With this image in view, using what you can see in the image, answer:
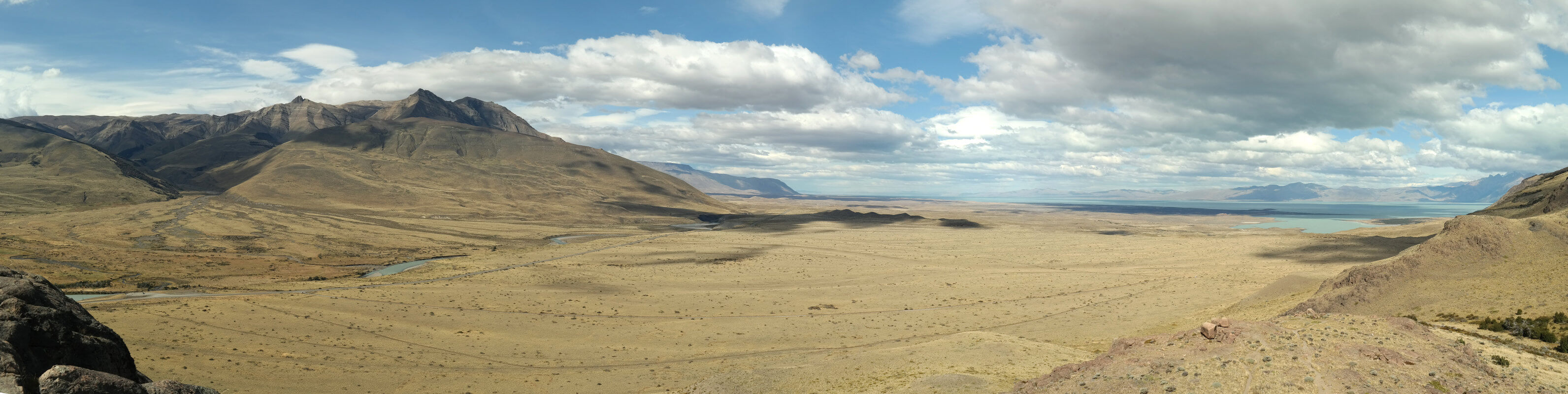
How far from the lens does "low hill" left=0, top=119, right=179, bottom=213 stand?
13200 centimetres

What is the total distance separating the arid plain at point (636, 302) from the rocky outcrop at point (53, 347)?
43.0 feet

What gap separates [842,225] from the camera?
165m

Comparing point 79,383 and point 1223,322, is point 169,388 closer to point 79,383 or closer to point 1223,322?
point 79,383

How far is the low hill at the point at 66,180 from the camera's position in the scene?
132 m

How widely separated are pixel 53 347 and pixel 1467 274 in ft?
176

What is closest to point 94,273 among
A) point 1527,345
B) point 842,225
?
point 1527,345

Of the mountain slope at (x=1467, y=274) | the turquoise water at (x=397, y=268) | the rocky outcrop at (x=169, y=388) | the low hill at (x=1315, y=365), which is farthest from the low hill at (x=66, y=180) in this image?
the mountain slope at (x=1467, y=274)

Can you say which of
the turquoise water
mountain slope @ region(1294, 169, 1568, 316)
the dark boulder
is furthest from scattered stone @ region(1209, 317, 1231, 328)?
the turquoise water

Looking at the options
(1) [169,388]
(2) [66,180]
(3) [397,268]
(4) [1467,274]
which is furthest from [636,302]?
(2) [66,180]

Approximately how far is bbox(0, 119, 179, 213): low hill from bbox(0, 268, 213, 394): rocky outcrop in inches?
5687

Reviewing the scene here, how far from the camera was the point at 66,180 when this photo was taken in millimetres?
154250

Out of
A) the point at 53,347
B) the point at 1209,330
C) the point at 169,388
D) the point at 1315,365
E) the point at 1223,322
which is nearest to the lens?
the point at 169,388

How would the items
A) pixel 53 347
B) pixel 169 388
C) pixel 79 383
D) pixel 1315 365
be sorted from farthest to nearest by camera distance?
1. pixel 1315 365
2. pixel 53 347
3. pixel 169 388
4. pixel 79 383

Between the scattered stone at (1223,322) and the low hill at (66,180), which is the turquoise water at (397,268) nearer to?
the scattered stone at (1223,322)
